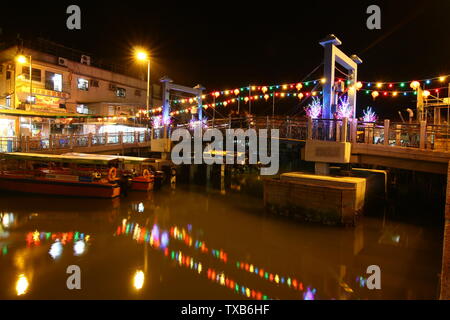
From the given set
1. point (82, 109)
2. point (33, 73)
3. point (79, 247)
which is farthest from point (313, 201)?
point (82, 109)

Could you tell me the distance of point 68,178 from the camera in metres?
17.6

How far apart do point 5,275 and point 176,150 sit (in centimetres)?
1670

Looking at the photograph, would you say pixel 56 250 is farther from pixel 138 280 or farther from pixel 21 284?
pixel 138 280

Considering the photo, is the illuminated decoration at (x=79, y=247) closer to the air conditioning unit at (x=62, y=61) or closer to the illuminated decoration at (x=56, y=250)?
the illuminated decoration at (x=56, y=250)

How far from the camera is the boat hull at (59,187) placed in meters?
17.3

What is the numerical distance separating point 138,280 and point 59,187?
40.7 ft

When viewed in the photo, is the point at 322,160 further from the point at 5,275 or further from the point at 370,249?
the point at 5,275

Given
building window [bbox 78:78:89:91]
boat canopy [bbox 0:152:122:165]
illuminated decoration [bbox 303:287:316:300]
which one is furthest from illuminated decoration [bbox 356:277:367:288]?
building window [bbox 78:78:89:91]

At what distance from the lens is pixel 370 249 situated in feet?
34.6

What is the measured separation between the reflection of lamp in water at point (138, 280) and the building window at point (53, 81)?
1156 inches
